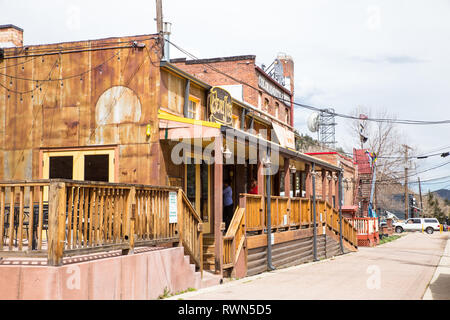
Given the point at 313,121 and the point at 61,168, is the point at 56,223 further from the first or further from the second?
the point at 313,121

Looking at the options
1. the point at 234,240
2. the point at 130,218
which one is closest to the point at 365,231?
the point at 234,240

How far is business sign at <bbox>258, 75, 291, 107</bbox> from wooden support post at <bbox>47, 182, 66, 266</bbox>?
75.1ft

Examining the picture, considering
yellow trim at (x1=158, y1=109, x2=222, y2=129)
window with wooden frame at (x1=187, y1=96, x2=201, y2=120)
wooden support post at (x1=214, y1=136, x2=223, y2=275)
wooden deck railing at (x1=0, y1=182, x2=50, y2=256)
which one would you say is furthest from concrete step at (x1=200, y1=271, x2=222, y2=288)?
window with wooden frame at (x1=187, y1=96, x2=201, y2=120)

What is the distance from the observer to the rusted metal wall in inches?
485

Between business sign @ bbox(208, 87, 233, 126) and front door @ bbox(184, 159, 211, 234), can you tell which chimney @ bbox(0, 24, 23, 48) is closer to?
business sign @ bbox(208, 87, 233, 126)

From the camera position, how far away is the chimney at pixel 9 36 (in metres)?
13.9

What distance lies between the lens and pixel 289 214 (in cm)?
1622

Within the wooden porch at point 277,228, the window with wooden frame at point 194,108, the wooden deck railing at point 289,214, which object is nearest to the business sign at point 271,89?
the wooden deck railing at point 289,214

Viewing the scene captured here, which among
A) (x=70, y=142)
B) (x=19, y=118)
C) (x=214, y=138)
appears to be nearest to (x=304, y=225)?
(x=214, y=138)

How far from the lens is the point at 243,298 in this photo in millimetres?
8891

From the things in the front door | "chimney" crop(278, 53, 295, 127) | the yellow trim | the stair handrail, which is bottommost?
the stair handrail

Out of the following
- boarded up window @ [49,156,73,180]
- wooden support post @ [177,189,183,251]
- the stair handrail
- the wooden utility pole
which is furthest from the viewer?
the wooden utility pole

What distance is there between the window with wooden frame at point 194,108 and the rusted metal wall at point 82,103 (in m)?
2.15

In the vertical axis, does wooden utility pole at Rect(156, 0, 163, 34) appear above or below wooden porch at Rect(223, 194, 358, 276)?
above
